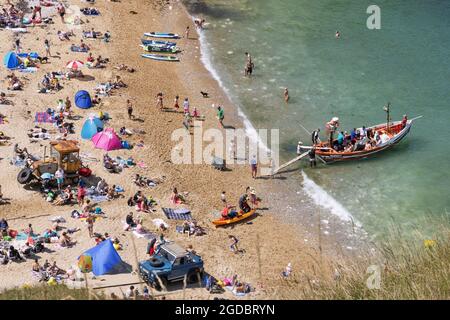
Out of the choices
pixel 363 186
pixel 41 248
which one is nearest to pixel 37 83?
pixel 41 248

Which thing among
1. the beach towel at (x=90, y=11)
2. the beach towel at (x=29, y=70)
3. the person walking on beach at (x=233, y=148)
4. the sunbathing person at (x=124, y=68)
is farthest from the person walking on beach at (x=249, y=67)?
the beach towel at (x=90, y=11)

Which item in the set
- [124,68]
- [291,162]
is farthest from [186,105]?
[291,162]

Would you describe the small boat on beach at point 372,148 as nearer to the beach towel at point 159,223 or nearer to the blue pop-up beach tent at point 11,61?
the beach towel at point 159,223

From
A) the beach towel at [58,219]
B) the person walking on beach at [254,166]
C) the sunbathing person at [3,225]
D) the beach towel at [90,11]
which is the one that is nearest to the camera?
the sunbathing person at [3,225]

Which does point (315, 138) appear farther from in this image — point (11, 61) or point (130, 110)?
point (11, 61)
